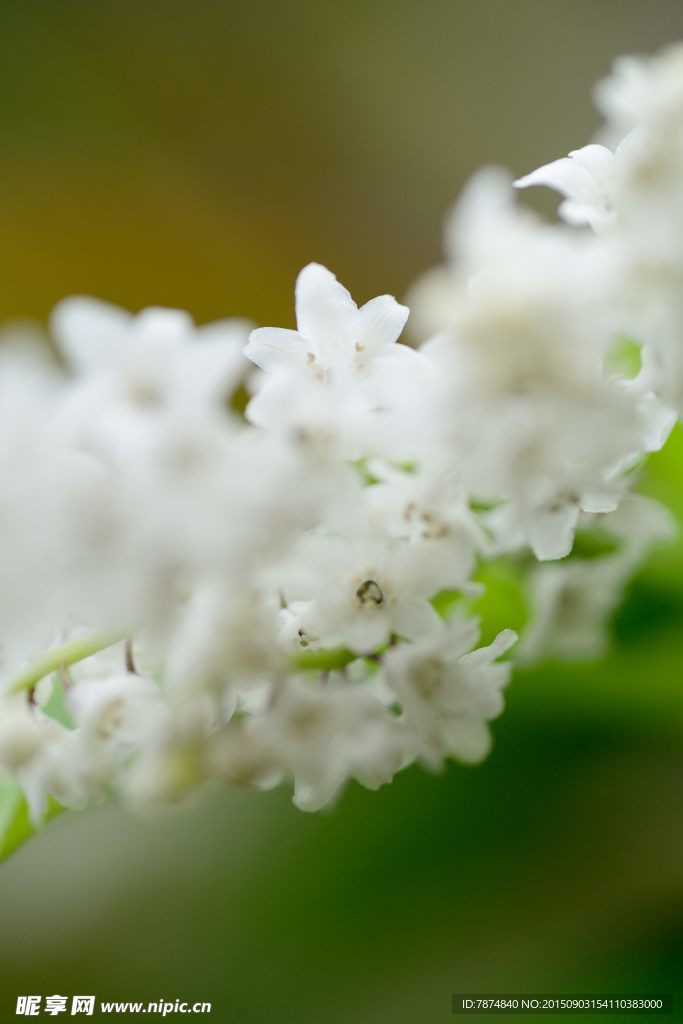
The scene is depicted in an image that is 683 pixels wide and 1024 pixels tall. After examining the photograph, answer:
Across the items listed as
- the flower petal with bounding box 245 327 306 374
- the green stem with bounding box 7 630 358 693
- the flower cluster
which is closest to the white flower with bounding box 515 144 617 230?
the flower cluster

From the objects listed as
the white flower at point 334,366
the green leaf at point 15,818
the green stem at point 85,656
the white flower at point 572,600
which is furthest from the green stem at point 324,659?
the white flower at point 572,600

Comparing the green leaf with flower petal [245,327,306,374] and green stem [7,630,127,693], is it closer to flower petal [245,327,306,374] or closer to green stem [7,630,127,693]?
green stem [7,630,127,693]

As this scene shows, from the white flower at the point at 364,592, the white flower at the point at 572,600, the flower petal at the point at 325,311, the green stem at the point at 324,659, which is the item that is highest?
the flower petal at the point at 325,311

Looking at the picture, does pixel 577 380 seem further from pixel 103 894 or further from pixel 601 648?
pixel 103 894

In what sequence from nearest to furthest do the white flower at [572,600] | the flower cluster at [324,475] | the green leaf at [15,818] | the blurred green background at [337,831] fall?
the flower cluster at [324,475]
the green leaf at [15,818]
the white flower at [572,600]
the blurred green background at [337,831]

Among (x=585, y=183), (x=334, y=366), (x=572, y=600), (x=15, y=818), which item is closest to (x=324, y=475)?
(x=334, y=366)

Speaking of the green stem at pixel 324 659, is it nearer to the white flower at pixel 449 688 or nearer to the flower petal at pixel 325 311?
the white flower at pixel 449 688

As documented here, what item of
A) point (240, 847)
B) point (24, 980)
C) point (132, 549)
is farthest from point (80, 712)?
point (24, 980)
